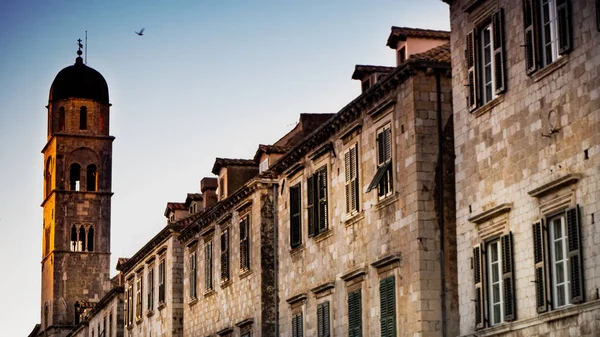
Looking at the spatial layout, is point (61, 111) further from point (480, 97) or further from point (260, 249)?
point (480, 97)

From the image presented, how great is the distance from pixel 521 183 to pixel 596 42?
3.68m

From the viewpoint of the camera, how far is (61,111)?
104000 millimetres

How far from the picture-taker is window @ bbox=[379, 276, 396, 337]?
31.9 metres

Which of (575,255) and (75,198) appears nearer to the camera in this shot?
(575,255)

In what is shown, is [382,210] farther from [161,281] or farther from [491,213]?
[161,281]

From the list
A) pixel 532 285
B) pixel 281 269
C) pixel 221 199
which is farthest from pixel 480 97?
pixel 221 199

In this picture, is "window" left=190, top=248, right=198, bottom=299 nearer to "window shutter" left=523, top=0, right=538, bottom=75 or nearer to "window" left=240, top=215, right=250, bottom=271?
"window" left=240, top=215, right=250, bottom=271

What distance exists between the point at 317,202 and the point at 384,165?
528 cm

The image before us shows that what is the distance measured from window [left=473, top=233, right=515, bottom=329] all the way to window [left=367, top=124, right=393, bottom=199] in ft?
17.5

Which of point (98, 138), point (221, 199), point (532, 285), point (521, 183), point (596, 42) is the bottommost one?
point (532, 285)

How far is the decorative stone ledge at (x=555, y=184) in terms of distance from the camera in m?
23.8

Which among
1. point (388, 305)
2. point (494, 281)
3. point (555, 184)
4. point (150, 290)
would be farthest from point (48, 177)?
point (555, 184)

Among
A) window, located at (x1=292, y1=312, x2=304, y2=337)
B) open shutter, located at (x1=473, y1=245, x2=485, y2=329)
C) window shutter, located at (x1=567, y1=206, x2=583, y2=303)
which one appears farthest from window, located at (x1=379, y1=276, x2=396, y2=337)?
window shutter, located at (x1=567, y1=206, x2=583, y2=303)

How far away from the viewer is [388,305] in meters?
32.2
